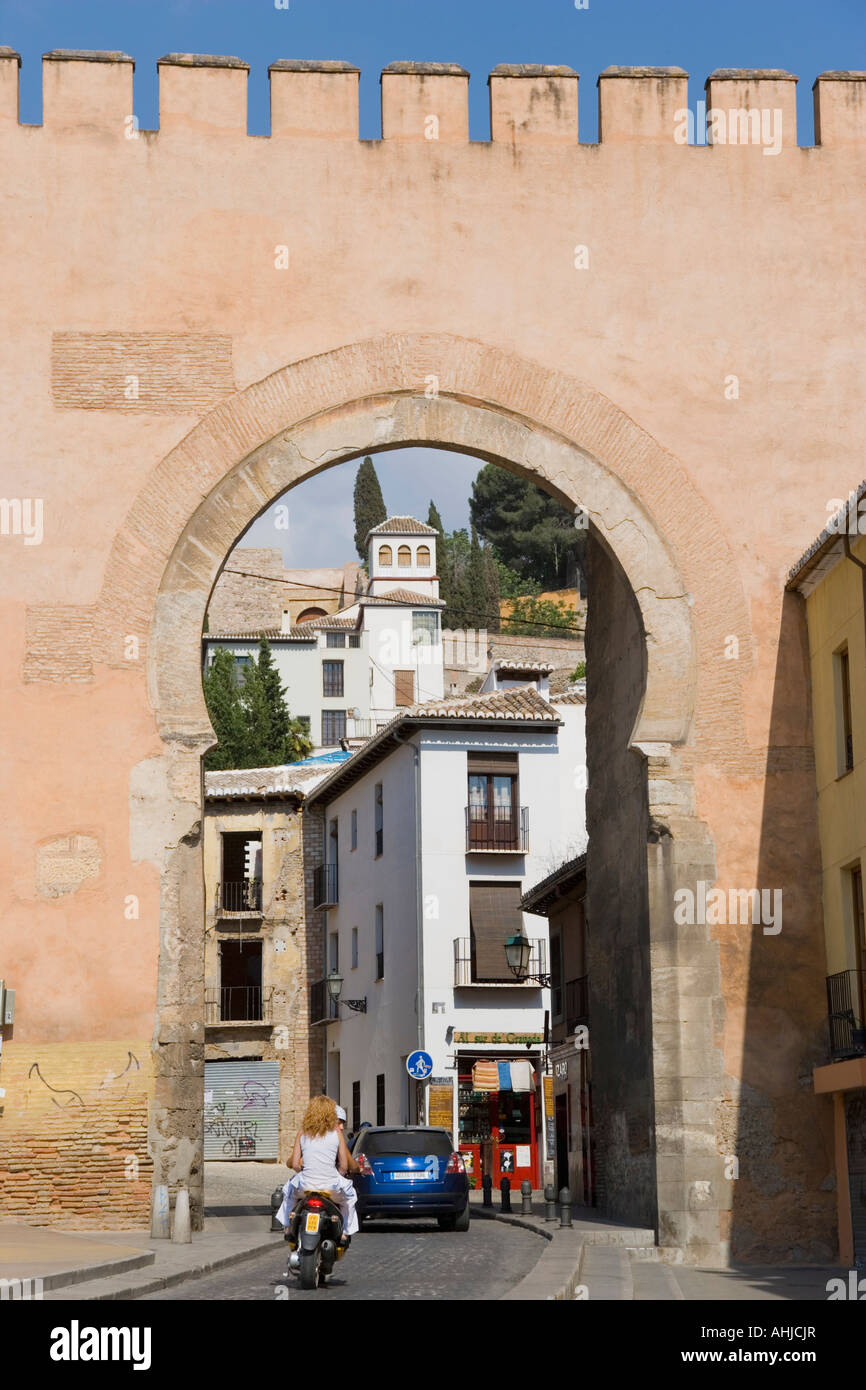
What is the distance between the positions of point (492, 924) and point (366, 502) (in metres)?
65.1

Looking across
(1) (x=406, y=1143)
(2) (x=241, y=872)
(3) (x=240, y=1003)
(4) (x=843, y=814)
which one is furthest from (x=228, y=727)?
(4) (x=843, y=814)

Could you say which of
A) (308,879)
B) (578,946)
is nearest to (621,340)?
(578,946)

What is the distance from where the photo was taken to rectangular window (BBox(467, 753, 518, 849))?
3503cm

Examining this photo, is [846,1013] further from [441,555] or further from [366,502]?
[366,502]

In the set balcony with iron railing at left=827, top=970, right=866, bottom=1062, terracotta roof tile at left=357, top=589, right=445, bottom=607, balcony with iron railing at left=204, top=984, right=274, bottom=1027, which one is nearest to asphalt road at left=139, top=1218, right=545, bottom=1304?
balcony with iron railing at left=827, top=970, right=866, bottom=1062

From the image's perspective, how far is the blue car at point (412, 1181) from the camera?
18172 mm

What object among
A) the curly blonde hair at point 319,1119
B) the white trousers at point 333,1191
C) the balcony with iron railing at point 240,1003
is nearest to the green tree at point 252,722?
the balcony with iron railing at point 240,1003

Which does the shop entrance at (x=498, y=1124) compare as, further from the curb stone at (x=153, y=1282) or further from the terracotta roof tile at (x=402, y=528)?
the terracotta roof tile at (x=402, y=528)

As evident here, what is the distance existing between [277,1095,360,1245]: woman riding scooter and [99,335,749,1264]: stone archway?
10.6ft

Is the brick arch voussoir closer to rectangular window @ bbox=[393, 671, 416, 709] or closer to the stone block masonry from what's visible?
the stone block masonry

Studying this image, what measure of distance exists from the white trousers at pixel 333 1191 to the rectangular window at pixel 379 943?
2546 cm

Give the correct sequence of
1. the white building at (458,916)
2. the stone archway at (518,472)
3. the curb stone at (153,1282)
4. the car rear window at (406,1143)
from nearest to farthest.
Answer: the curb stone at (153,1282) → the stone archway at (518,472) → the car rear window at (406,1143) → the white building at (458,916)

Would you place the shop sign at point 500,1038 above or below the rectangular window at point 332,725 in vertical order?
below

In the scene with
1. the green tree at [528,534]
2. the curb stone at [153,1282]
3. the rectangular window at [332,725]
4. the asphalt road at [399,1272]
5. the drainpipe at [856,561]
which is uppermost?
the green tree at [528,534]
